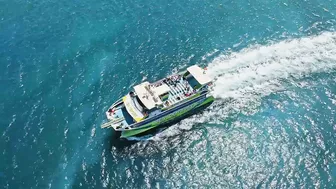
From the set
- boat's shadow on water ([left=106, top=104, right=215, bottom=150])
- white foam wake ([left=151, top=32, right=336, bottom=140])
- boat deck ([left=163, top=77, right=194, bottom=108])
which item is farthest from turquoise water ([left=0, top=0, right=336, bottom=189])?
boat deck ([left=163, top=77, right=194, bottom=108])

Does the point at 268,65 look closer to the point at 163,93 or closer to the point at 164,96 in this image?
the point at 164,96

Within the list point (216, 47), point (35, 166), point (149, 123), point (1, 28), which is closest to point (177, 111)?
point (149, 123)

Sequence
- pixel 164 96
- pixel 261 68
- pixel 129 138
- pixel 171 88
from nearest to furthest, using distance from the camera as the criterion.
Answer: pixel 129 138, pixel 164 96, pixel 171 88, pixel 261 68

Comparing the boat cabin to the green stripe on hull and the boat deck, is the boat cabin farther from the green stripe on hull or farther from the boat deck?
the green stripe on hull

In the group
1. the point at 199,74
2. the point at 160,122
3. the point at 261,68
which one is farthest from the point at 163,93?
the point at 261,68

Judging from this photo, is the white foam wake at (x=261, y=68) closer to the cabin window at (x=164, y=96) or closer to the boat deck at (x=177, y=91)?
the boat deck at (x=177, y=91)

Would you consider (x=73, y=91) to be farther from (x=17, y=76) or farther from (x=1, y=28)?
(x=1, y=28)
